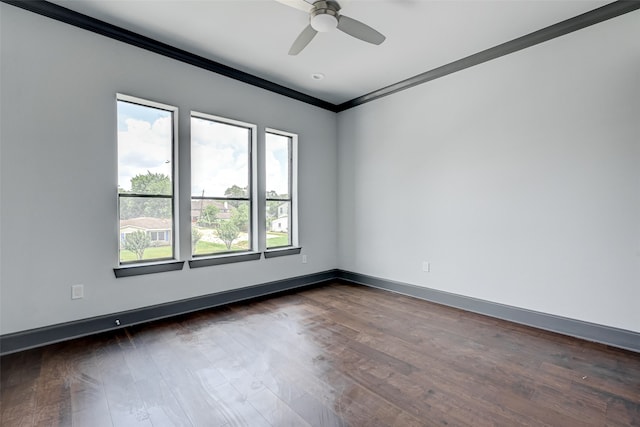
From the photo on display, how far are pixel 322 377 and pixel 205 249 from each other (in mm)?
2202

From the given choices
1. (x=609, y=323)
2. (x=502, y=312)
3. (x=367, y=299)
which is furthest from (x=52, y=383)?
(x=609, y=323)

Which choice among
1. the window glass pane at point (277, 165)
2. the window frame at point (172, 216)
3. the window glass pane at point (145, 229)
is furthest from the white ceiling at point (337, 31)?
the window glass pane at point (145, 229)

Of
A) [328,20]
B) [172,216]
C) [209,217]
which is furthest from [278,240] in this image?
[328,20]

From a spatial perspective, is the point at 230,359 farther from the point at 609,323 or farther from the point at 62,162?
the point at 609,323

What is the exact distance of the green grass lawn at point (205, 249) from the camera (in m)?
3.06

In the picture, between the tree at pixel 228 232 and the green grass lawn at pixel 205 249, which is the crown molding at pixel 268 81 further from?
the green grass lawn at pixel 205 249

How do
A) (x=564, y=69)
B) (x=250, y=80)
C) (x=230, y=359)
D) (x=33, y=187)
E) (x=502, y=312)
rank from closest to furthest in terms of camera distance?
1. (x=230, y=359)
2. (x=33, y=187)
3. (x=564, y=69)
4. (x=502, y=312)
5. (x=250, y=80)

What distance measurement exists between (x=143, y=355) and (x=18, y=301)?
Result: 114 cm

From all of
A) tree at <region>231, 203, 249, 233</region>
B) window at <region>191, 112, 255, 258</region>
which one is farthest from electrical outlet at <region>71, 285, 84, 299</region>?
tree at <region>231, 203, 249, 233</region>

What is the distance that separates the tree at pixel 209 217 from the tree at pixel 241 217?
0.24m

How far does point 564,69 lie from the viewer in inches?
111

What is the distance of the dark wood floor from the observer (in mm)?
1693

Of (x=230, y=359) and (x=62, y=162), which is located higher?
(x=62, y=162)

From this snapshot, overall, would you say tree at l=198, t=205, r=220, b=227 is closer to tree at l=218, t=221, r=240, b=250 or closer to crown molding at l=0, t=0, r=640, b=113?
tree at l=218, t=221, r=240, b=250
